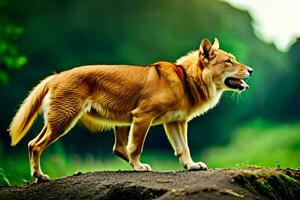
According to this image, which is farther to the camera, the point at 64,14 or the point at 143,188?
the point at 64,14

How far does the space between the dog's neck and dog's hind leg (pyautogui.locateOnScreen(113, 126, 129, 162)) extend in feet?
3.23

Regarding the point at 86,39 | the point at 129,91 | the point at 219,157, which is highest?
the point at 86,39

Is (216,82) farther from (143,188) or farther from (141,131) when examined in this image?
(143,188)

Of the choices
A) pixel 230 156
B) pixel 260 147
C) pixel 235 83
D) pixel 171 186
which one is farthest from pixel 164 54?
pixel 171 186

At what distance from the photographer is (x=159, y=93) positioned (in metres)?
9.55

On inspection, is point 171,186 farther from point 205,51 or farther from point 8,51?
point 8,51

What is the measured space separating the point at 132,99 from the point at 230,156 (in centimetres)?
1145

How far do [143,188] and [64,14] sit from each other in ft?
57.8

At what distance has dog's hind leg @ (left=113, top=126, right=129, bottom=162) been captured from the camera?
10.1 m

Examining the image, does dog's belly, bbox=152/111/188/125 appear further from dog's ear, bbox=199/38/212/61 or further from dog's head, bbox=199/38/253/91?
dog's ear, bbox=199/38/212/61

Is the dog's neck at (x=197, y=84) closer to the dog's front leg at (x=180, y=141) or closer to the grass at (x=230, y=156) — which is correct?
the dog's front leg at (x=180, y=141)

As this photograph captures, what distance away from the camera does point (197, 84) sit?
9891 millimetres

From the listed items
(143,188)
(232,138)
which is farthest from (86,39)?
(143,188)

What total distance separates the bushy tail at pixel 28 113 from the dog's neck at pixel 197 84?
66.5 inches
